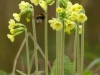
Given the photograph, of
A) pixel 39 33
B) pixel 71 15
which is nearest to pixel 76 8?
pixel 71 15

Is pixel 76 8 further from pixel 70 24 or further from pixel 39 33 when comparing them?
pixel 39 33

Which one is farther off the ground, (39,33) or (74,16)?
(74,16)

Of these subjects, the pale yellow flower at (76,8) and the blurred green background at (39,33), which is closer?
the pale yellow flower at (76,8)

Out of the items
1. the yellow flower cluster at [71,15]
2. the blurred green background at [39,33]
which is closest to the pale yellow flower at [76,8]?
the yellow flower cluster at [71,15]

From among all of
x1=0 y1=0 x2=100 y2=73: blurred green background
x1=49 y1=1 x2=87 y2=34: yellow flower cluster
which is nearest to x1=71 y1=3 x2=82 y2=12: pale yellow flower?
x1=49 y1=1 x2=87 y2=34: yellow flower cluster

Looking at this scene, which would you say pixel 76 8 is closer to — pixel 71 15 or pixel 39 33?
pixel 71 15

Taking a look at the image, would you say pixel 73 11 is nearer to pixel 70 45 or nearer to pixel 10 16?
pixel 70 45

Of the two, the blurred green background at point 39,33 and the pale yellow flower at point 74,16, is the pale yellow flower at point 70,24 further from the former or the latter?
the blurred green background at point 39,33

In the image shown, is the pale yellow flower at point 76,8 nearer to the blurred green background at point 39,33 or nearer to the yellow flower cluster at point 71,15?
the yellow flower cluster at point 71,15

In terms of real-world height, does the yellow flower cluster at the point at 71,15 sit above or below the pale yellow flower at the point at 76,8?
below

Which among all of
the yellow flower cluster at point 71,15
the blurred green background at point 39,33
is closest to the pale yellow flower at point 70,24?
the yellow flower cluster at point 71,15

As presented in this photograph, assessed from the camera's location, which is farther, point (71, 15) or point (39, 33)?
point (39, 33)

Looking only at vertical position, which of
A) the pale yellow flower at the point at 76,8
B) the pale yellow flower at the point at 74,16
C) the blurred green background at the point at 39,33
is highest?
the pale yellow flower at the point at 76,8

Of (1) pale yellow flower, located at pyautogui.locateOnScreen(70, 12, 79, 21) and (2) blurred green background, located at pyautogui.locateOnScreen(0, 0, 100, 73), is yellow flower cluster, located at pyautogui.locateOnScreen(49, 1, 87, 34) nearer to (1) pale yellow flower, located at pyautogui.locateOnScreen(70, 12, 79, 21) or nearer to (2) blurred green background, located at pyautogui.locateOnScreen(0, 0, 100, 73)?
(1) pale yellow flower, located at pyautogui.locateOnScreen(70, 12, 79, 21)
